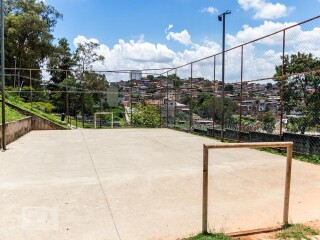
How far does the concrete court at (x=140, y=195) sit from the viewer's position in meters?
3.73


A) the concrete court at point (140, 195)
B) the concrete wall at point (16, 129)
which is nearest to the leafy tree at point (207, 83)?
the concrete court at point (140, 195)

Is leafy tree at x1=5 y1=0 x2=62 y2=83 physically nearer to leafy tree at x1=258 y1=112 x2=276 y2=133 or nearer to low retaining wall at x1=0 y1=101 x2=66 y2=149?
low retaining wall at x1=0 y1=101 x2=66 y2=149

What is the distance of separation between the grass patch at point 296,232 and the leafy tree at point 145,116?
19297mm

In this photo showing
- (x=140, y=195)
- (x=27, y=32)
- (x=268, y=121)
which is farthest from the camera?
(x=27, y=32)

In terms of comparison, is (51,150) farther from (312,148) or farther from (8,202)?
(312,148)

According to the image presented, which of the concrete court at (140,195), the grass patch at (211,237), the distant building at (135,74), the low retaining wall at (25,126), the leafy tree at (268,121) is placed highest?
the distant building at (135,74)

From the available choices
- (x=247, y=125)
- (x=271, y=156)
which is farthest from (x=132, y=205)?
(x=247, y=125)

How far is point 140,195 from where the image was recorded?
5.07 metres

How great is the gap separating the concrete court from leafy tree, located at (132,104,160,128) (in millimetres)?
14387

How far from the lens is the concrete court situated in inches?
147

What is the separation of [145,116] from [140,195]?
18469 millimetres

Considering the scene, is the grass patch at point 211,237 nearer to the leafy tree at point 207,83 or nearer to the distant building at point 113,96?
the leafy tree at point 207,83

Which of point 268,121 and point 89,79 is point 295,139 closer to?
point 268,121

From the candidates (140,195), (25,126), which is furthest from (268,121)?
(25,126)
